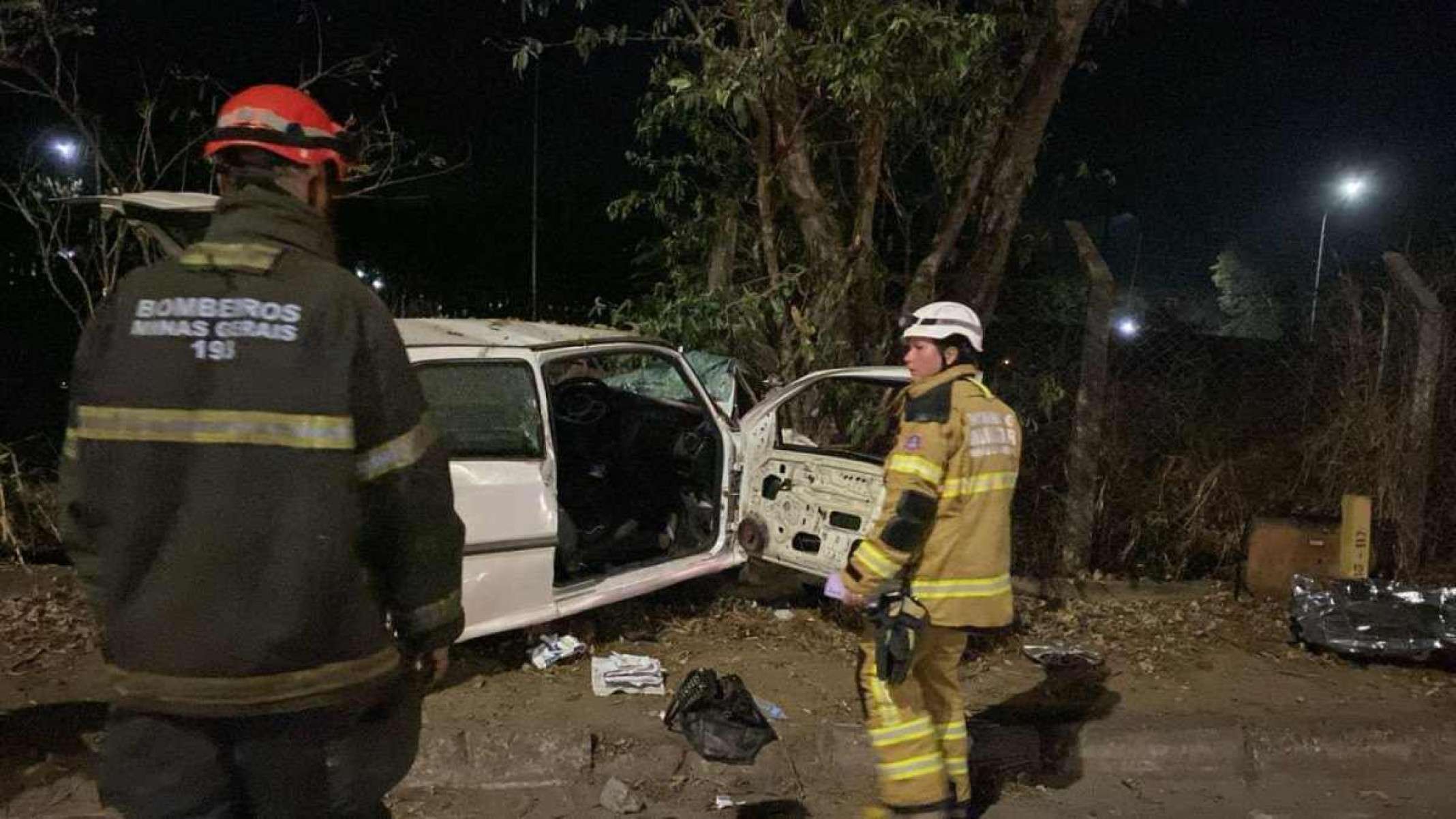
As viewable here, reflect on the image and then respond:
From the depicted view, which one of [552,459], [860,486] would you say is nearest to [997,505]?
[860,486]

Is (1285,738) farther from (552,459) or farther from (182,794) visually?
(182,794)

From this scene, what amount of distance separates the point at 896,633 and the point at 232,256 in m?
2.45

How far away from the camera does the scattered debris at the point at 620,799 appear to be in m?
4.09

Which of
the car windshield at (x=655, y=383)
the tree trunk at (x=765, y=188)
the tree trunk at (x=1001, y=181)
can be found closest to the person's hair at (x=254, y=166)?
the car windshield at (x=655, y=383)

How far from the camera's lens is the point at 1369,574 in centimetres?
651

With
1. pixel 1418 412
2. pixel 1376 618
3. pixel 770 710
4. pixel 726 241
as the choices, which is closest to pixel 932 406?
pixel 770 710

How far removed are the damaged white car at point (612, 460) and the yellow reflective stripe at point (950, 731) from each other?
1315 mm

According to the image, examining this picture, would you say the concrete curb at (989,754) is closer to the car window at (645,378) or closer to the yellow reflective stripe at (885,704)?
the yellow reflective stripe at (885,704)

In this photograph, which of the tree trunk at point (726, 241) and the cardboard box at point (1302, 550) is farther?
the tree trunk at point (726, 241)

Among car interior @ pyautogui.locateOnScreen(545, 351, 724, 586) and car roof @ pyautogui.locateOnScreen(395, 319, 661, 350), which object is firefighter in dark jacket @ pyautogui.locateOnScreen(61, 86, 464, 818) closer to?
car roof @ pyautogui.locateOnScreen(395, 319, 661, 350)

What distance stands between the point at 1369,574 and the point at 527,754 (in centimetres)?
519

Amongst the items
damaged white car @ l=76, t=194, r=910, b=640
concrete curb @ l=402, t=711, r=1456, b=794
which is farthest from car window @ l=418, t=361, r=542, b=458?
concrete curb @ l=402, t=711, r=1456, b=794

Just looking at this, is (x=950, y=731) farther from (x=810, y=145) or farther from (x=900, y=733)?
(x=810, y=145)

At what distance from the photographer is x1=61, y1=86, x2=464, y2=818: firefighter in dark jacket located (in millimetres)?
1720
